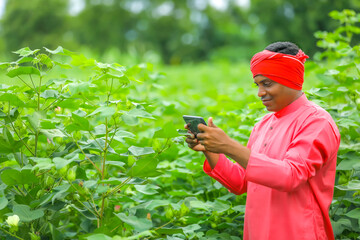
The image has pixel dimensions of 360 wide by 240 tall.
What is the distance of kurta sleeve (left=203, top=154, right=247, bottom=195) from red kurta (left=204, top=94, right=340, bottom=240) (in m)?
0.02

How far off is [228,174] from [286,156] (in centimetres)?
39

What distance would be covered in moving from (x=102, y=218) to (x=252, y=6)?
2725cm

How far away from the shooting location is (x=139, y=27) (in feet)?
159

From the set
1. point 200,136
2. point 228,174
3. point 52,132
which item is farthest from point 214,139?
point 52,132

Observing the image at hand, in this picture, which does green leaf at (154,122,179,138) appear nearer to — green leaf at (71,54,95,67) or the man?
the man

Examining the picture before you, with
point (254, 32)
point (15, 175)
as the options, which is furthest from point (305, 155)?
point (254, 32)

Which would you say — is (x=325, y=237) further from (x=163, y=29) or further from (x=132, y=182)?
(x=163, y=29)

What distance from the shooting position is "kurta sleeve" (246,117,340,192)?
1.67 m

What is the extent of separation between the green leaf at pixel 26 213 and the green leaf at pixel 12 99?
0.45m

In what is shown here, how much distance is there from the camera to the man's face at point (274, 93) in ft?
6.16

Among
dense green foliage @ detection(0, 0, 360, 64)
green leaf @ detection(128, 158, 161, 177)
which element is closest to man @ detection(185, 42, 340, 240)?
green leaf @ detection(128, 158, 161, 177)

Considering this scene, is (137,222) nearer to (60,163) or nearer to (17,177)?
(60,163)

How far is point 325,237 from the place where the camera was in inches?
73.2

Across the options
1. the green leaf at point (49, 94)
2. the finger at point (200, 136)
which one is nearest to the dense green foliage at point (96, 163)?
the green leaf at point (49, 94)
